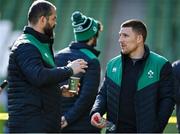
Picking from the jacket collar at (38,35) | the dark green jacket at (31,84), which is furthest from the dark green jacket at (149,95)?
the jacket collar at (38,35)

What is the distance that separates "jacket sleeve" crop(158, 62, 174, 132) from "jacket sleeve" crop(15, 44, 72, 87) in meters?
0.88

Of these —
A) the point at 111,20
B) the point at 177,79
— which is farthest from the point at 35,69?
the point at 111,20

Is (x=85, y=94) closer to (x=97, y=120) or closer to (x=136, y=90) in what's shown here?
(x=97, y=120)

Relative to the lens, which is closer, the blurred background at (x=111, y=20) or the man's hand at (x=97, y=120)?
the man's hand at (x=97, y=120)

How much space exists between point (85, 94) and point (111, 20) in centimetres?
1193

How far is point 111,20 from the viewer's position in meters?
19.0

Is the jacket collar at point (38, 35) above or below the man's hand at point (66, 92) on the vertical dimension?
above

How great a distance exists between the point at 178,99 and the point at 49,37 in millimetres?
1452

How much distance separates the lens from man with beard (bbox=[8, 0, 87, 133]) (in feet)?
20.0

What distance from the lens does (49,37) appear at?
20.9 ft

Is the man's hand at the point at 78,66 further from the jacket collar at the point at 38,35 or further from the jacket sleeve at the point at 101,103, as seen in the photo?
the jacket sleeve at the point at 101,103

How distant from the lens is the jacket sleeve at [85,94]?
716cm

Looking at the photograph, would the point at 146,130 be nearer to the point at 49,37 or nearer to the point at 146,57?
the point at 146,57

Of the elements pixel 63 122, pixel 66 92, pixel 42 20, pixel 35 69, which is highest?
pixel 42 20
